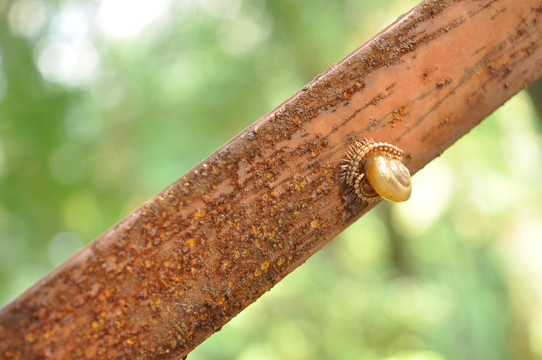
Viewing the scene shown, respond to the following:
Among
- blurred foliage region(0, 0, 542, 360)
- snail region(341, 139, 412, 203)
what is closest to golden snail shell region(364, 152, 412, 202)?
snail region(341, 139, 412, 203)

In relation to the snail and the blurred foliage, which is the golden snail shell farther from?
the blurred foliage

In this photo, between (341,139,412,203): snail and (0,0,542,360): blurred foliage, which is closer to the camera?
(341,139,412,203): snail

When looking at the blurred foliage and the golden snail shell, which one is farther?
the blurred foliage

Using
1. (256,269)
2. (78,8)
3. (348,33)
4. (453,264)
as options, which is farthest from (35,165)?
(453,264)

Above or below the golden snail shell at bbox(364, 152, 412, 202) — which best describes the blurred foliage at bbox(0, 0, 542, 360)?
above

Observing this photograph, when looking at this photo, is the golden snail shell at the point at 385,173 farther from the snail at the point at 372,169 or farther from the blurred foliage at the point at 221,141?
the blurred foliage at the point at 221,141

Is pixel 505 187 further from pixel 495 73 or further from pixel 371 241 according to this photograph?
pixel 495 73
